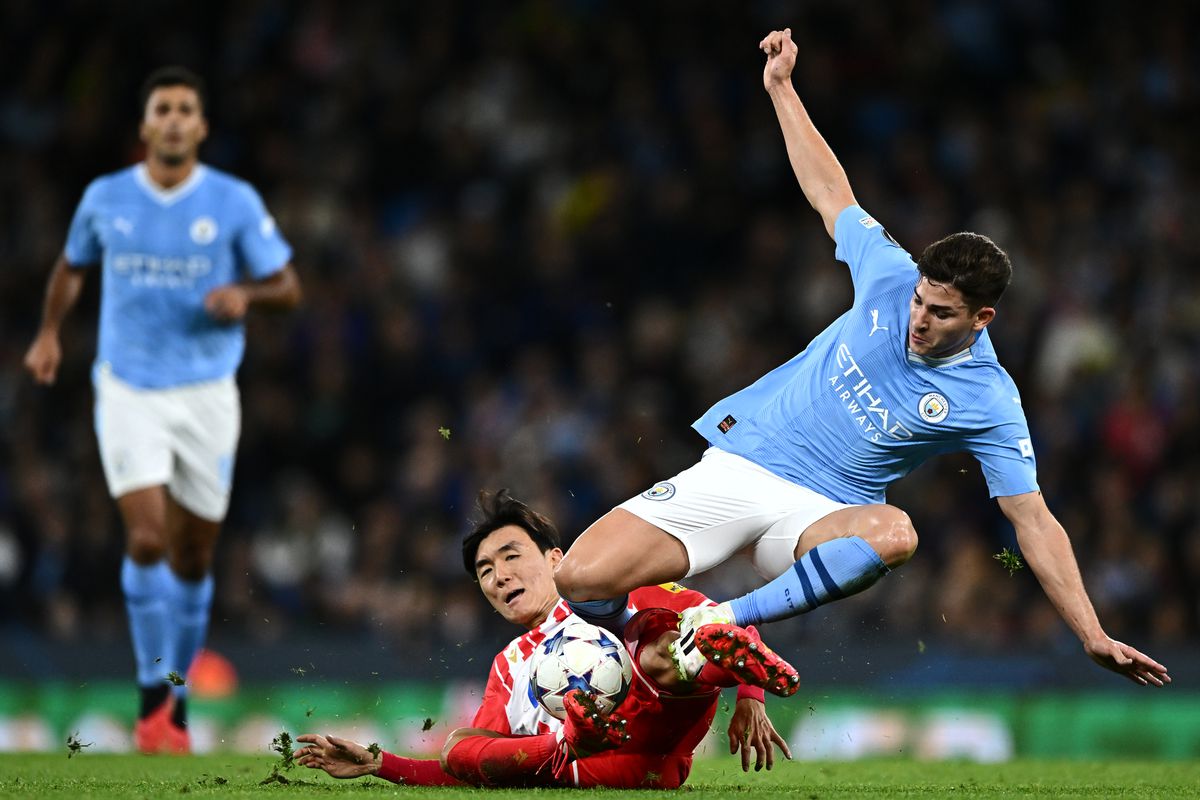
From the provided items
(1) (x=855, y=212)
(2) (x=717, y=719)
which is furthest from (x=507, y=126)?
(1) (x=855, y=212)

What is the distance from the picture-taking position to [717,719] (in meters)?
9.56

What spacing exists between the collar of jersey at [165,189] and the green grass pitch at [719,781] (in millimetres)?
2560

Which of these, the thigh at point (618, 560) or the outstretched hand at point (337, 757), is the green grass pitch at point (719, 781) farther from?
the thigh at point (618, 560)

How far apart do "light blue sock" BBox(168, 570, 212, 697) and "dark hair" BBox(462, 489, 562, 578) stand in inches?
83.3

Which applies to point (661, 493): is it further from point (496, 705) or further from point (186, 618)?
point (186, 618)

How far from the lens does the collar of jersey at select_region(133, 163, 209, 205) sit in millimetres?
7703

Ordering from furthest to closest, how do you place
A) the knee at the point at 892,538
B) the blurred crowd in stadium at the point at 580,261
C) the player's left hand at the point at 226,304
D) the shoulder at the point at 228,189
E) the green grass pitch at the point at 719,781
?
the blurred crowd in stadium at the point at 580,261, the shoulder at the point at 228,189, the player's left hand at the point at 226,304, the knee at the point at 892,538, the green grass pitch at the point at 719,781

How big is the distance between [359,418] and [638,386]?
6.86 feet

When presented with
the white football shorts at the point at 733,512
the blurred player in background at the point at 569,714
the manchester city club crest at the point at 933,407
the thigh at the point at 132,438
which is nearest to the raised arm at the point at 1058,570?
the manchester city club crest at the point at 933,407

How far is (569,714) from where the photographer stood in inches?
196

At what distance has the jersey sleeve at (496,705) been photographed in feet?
18.5

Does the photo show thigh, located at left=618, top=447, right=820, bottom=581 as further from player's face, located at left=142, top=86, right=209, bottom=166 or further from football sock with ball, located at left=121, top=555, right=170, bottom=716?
player's face, located at left=142, top=86, right=209, bottom=166

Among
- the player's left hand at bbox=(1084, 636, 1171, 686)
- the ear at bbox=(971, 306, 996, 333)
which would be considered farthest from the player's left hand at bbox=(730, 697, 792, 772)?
the ear at bbox=(971, 306, 996, 333)

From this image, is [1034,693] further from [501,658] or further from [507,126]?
[507,126]
